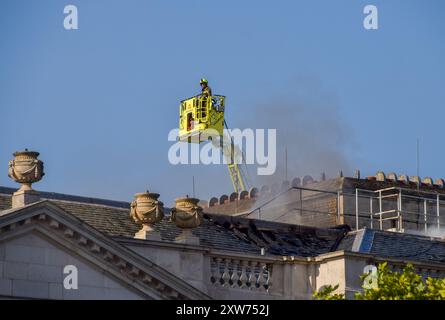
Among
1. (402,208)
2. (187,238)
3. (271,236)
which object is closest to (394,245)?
(271,236)

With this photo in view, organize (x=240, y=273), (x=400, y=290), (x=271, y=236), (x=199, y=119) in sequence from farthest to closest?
1. (x=199, y=119)
2. (x=271, y=236)
3. (x=240, y=273)
4. (x=400, y=290)

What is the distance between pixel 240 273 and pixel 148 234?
337 cm

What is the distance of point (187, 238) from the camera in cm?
7062

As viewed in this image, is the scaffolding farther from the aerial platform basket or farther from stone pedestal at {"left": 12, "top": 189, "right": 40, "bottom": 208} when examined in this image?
stone pedestal at {"left": 12, "top": 189, "right": 40, "bottom": 208}

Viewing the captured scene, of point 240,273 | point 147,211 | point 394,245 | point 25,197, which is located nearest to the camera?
point 25,197

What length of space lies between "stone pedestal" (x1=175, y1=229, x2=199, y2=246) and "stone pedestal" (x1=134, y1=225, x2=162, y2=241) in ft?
3.00

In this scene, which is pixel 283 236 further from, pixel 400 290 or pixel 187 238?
pixel 400 290

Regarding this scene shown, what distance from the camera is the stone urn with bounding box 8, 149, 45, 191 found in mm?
66062

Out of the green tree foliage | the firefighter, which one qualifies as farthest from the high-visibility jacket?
the green tree foliage

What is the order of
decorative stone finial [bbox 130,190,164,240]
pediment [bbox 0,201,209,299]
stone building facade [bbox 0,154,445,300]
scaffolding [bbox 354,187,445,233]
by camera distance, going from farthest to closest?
scaffolding [bbox 354,187,445,233]
decorative stone finial [bbox 130,190,164,240]
stone building facade [bbox 0,154,445,300]
pediment [bbox 0,201,209,299]

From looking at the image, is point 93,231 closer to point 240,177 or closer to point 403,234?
point 403,234

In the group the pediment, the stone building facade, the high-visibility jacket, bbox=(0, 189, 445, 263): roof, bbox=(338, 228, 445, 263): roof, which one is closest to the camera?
the pediment
